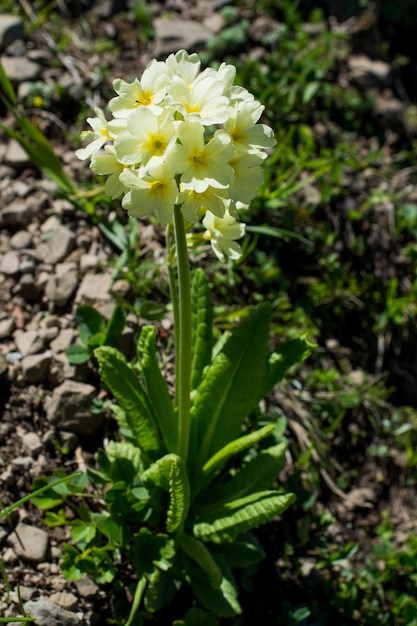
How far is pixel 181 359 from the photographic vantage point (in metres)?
2.36

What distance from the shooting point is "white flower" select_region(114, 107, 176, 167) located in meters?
1.83

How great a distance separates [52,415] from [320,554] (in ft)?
4.75

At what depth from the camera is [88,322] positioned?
3.10 meters

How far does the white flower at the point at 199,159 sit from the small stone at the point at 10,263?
186 centimetres

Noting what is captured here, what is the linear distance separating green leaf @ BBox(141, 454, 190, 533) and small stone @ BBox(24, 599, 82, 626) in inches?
18.9

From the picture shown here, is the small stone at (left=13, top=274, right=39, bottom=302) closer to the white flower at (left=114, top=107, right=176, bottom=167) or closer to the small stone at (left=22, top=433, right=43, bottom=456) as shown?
the small stone at (left=22, top=433, right=43, bottom=456)

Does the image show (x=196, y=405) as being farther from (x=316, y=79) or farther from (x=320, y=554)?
(x=316, y=79)

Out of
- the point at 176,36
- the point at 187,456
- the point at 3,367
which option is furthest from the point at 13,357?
the point at 176,36

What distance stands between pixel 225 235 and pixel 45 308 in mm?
1405

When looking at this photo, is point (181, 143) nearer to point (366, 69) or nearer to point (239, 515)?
point (239, 515)

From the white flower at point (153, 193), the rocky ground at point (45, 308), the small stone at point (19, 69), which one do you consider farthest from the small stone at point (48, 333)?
the small stone at point (19, 69)

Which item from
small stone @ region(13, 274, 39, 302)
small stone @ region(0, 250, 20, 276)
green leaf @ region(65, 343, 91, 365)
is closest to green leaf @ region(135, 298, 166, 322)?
green leaf @ region(65, 343, 91, 365)

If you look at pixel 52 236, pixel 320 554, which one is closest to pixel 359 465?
pixel 320 554

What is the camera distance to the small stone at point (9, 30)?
4.29m
